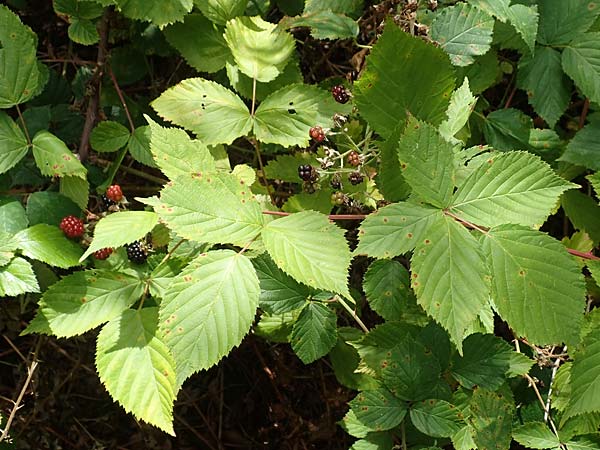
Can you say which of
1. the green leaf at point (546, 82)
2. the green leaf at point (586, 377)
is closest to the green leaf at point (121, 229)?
the green leaf at point (586, 377)

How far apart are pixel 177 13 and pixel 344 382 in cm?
125

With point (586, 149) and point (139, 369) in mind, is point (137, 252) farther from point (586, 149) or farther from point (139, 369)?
point (586, 149)

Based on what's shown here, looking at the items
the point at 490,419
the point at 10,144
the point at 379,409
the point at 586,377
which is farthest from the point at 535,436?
the point at 10,144

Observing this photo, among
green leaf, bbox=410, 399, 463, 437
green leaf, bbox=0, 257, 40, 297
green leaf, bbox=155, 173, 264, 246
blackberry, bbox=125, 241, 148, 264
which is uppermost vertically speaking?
green leaf, bbox=155, 173, 264, 246

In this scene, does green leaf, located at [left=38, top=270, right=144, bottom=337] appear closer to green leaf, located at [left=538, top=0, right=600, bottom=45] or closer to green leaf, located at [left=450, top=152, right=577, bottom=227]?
green leaf, located at [left=450, top=152, right=577, bottom=227]

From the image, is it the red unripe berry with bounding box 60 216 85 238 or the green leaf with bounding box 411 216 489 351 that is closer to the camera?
the green leaf with bounding box 411 216 489 351

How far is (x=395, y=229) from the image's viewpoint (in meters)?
1.29

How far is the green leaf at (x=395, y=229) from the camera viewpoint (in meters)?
1.27

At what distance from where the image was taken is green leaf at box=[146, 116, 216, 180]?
1.49 m

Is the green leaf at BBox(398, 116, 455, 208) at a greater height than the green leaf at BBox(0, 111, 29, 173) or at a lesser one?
greater

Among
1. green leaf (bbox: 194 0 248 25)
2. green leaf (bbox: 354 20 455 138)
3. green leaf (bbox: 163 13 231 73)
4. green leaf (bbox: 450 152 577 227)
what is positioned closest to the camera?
green leaf (bbox: 450 152 577 227)

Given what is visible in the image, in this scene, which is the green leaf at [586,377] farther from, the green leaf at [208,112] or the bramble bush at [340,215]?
the green leaf at [208,112]

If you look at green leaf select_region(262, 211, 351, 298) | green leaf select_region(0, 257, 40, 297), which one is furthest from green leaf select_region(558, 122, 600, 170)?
green leaf select_region(0, 257, 40, 297)

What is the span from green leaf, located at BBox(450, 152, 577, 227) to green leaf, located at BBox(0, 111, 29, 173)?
1.27 meters
